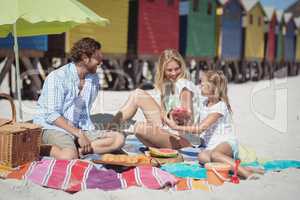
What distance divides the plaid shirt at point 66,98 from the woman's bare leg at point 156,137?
1.94ft

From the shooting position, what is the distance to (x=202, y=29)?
711 inches

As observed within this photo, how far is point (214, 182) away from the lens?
366cm

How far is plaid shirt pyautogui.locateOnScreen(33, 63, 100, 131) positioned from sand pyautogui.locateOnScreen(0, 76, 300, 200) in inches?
40.6

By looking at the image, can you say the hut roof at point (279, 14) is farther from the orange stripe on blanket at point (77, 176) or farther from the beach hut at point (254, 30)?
the orange stripe on blanket at point (77, 176)

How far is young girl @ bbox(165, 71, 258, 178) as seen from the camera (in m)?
4.20

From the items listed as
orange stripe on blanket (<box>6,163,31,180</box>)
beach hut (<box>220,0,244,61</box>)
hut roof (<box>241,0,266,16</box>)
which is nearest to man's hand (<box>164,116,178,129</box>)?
orange stripe on blanket (<box>6,163,31,180</box>)

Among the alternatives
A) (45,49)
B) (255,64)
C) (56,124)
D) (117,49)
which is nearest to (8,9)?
(56,124)

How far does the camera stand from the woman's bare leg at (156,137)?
185 inches

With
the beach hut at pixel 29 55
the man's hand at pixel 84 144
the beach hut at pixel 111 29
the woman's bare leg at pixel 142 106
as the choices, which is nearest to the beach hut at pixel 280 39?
the beach hut at pixel 111 29

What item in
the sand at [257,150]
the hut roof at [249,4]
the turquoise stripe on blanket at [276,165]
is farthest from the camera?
the hut roof at [249,4]

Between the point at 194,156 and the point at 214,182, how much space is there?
118 centimetres

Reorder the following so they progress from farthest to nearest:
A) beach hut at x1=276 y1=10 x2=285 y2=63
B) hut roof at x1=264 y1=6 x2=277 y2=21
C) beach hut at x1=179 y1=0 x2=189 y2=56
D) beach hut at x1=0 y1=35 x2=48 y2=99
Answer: beach hut at x1=276 y1=10 x2=285 y2=63
hut roof at x1=264 y1=6 x2=277 y2=21
beach hut at x1=179 y1=0 x2=189 y2=56
beach hut at x1=0 y1=35 x2=48 y2=99

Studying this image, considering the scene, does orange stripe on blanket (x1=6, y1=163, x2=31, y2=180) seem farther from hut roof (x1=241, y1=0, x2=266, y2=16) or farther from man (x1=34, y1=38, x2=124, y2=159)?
hut roof (x1=241, y1=0, x2=266, y2=16)

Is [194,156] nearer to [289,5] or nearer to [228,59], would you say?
[228,59]
